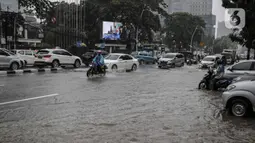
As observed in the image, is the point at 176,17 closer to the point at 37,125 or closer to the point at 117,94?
the point at 117,94

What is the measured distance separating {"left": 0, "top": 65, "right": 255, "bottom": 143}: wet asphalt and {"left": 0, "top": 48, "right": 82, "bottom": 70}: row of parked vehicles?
35.3 ft

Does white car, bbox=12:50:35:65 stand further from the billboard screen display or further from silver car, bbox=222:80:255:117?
the billboard screen display

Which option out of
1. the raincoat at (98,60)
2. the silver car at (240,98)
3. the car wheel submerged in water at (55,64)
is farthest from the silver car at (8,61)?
the silver car at (240,98)

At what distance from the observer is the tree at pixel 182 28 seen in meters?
85.2

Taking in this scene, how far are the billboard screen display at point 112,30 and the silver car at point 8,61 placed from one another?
2830cm

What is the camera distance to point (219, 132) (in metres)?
7.02

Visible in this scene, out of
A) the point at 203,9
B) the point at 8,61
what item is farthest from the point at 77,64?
the point at 203,9

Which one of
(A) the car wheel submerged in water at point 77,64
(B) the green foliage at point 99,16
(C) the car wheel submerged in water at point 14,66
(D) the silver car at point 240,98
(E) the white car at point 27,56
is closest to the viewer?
(D) the silver car at point 240,98

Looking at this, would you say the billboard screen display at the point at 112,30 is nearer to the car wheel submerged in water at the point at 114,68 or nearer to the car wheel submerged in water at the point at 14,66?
the car wheel submerged in water at the point at 114,68

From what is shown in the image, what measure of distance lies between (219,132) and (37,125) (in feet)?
13.4

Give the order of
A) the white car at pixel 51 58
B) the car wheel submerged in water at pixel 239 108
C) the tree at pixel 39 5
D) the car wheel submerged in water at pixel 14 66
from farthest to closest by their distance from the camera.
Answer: the tree at pixel 39 5
the white car at pixel 51 58
the car wheel submerged in water at pixel 14 66
the car wheel submerged in water at pixel 239 108

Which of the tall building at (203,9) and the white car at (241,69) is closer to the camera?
the white car at (241,69)

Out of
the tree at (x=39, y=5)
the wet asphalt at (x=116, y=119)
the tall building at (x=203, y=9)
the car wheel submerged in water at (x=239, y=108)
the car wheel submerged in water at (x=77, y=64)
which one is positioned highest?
the tall building at (x=203, y=9)

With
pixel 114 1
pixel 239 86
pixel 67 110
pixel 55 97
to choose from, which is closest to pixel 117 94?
pixel 55 97
